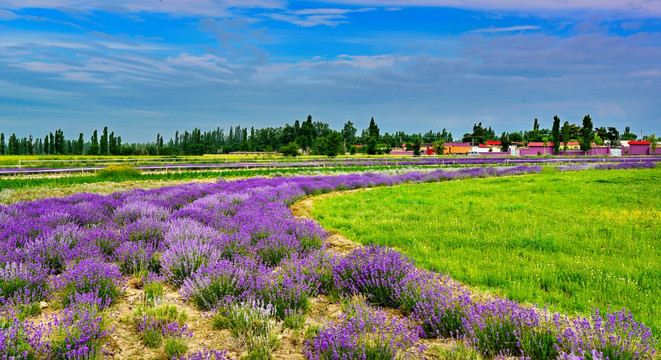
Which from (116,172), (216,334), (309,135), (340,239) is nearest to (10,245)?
(216,334)

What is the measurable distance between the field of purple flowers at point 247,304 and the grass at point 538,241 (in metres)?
0.73

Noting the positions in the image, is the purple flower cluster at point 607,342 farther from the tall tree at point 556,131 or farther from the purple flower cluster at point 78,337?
the tall tree at point 556,131

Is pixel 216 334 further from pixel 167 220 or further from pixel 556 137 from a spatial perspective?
pixel 556 137

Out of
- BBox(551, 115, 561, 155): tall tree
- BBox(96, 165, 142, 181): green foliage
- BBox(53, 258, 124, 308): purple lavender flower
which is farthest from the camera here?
BBox(551, 115, 561, 155): tall tree

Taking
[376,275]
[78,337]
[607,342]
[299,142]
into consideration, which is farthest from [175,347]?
[299,142]

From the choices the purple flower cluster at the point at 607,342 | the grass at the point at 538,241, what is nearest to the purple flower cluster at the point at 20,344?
the purple flower cluster at the point at 607,342

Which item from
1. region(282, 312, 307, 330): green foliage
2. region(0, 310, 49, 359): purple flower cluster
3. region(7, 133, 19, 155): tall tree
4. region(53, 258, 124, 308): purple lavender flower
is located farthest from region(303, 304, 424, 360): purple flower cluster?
region(7, 133, 19, 155): tall tree

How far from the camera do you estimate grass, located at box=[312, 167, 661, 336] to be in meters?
4.98

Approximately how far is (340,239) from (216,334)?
4.26m

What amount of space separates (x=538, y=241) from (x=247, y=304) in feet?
19.7

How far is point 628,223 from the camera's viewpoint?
927cm

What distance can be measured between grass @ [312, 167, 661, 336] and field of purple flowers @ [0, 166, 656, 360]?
2.39 feet

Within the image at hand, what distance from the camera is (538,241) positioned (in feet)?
24.1

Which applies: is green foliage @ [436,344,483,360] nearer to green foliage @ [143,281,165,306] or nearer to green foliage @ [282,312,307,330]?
green foliage @ [282,312,307,330]
